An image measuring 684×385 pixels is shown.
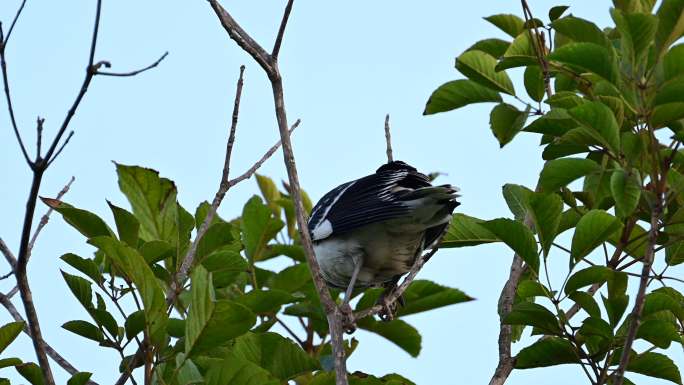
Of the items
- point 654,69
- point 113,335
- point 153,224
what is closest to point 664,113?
point 654,69

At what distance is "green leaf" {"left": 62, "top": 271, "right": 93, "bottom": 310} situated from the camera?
4062 mm

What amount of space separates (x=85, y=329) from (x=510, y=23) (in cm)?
263

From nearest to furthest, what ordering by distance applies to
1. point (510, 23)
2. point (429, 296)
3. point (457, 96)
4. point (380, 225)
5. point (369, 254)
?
1. point (457, 96)
2. point (510, 23)
3. point (429, 296)
4. point (380, 225)
5. point (369, 254)

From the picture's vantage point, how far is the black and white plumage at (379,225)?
218 inches

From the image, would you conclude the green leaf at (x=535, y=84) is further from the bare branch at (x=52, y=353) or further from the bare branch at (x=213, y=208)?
the bare branch at (x=52, y=353)

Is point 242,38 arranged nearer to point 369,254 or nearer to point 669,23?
point 669,23

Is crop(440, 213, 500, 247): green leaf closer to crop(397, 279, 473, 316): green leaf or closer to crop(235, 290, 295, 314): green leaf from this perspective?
crop(397, 279, 473, 316): green leaf

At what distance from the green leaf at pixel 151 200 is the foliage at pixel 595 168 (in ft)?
4.36

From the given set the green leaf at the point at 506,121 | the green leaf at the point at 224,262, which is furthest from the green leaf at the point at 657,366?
the green leaf at the point at 224,262

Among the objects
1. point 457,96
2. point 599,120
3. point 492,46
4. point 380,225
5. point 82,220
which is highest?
point 492,46

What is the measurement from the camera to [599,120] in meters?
3.83

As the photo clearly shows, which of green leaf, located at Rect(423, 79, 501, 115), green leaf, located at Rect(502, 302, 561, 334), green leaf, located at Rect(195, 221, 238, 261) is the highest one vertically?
green leaf, located at Rect(423, 79, 501, 115)

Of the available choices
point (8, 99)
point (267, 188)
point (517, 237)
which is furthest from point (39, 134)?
point (267, 188)

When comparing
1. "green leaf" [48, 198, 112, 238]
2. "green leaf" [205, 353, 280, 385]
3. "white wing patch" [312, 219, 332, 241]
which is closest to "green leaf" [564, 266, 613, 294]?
"green leaf" [205, 353, 280, 385]
